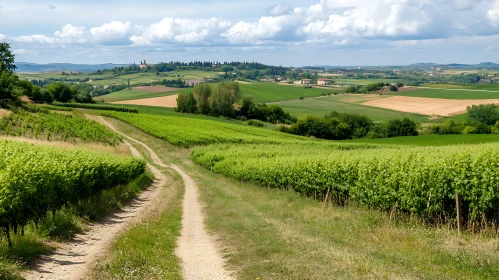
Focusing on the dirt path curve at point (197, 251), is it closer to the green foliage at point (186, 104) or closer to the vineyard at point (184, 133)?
the vineyard at point (184, 133)

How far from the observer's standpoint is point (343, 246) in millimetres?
12406

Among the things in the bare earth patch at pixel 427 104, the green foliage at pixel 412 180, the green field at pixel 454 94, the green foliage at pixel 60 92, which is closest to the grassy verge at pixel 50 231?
the green foliage at pixel 412 180

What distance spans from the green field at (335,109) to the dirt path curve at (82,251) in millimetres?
108712

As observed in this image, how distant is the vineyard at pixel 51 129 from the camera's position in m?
48.5

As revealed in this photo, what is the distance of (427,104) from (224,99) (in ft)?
216

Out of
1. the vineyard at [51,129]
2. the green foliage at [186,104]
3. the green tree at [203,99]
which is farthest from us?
the green tree at [203,99]

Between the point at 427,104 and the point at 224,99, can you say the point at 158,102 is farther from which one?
the point at 427,104

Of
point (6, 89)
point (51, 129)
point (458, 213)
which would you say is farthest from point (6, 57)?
point (458, 213)

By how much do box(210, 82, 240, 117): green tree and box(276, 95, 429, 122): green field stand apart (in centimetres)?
2081

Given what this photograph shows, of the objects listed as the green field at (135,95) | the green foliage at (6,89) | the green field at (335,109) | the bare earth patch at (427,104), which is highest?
the green foliage at (6,89)

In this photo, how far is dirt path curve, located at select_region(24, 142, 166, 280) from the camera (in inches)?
417

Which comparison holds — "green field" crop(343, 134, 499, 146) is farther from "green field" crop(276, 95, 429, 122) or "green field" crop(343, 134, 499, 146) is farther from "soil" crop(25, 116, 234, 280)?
"soil" crop(25, 116, 234, 280)

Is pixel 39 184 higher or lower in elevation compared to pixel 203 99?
higher

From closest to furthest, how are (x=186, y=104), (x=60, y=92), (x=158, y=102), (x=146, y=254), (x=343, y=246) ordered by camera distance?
(x=146, y=254) → (x=343, y=246) → (x=60, y=92) → (x=186, y=104) → (x=158, y=102)
